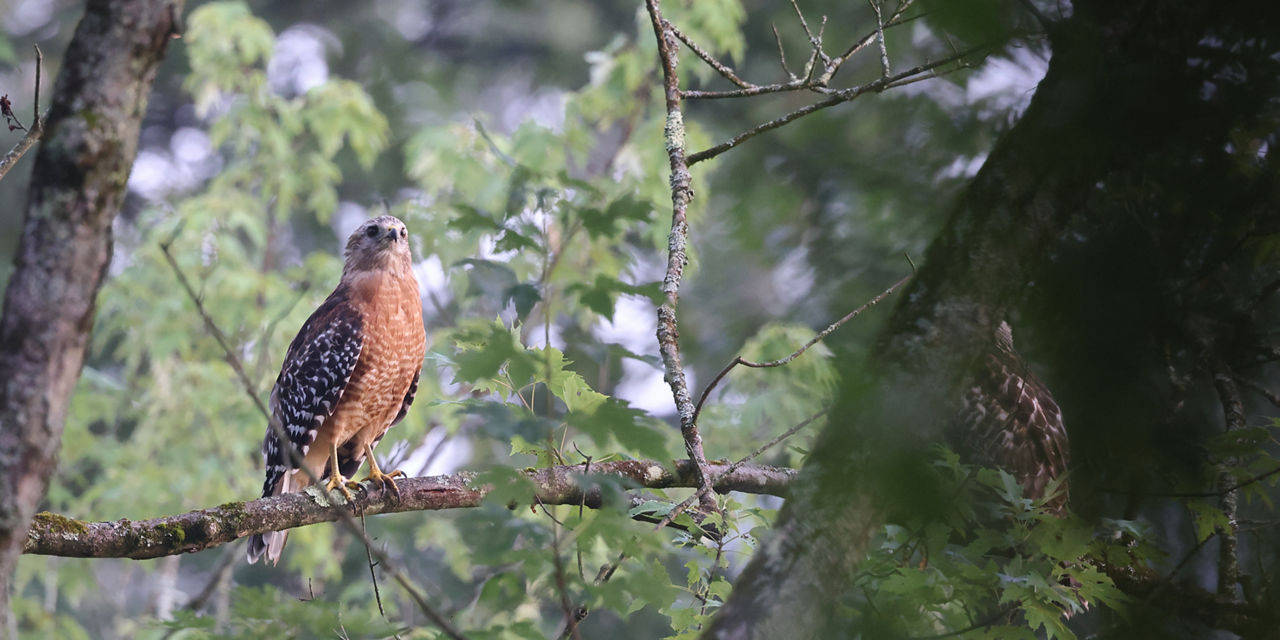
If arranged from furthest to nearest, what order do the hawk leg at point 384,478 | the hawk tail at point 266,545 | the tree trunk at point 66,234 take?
the hawk tail at point 266,545 < the hawk leg at point 384,478 < the tree trunk at point 66,234

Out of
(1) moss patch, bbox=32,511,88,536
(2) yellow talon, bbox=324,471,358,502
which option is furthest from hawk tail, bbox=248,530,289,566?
(1) moss patch, bbox=32,511,88,536

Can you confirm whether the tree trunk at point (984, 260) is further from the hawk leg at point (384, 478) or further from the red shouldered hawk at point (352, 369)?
the red shouldered hawk at point (352, 369)

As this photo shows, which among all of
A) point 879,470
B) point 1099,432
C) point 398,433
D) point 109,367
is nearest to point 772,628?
point 879,470

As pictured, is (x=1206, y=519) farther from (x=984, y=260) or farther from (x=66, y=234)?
(x=66, y=234)

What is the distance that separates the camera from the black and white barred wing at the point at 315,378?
15.6ft

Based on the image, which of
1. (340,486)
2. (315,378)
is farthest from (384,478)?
(315,378)

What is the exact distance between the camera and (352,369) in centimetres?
477

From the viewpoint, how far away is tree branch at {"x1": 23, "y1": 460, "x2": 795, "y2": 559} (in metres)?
2.81

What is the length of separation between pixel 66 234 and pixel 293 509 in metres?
2.04

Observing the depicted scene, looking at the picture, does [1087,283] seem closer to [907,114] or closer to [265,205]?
[907,114]

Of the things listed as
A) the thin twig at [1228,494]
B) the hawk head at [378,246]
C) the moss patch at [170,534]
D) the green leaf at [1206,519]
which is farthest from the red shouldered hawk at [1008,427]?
the hawk head at [378,246]

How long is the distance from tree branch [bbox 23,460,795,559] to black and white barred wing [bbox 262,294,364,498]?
930mm

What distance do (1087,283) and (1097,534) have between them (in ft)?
2.73

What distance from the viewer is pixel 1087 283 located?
1521 mm
